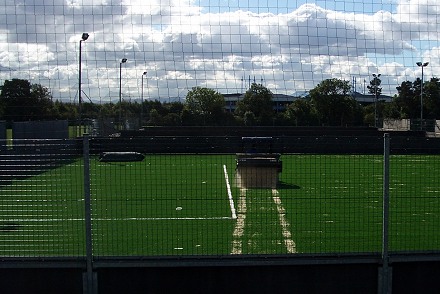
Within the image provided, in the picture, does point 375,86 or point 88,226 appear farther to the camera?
point 375,86

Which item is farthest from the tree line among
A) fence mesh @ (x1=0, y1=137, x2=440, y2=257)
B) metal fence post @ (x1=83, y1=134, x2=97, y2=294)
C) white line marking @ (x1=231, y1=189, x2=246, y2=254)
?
white line marking @ (x1=231, y1=189, x2=246, y2=254)

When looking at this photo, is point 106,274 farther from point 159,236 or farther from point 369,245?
point 369,245

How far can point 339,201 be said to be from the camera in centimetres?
1692

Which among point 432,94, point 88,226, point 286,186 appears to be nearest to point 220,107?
point 88,226

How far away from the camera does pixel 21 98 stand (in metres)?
8.30

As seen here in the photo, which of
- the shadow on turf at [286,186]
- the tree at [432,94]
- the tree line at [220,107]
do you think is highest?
the tree at [432,94]

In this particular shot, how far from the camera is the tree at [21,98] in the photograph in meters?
8.10

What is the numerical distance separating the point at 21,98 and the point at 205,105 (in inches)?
96.7

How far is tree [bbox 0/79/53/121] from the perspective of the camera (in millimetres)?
8102

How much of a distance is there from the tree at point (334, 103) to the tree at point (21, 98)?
3.64m

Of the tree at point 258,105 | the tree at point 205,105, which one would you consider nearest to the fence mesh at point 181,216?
the tree at point 205,105

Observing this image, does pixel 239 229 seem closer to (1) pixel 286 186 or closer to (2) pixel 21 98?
(2) pixel 21 98

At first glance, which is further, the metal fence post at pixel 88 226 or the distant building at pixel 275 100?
the distant building at pixel 275 100

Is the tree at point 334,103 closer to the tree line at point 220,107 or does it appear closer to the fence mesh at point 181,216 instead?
the tree line at point 220,107
